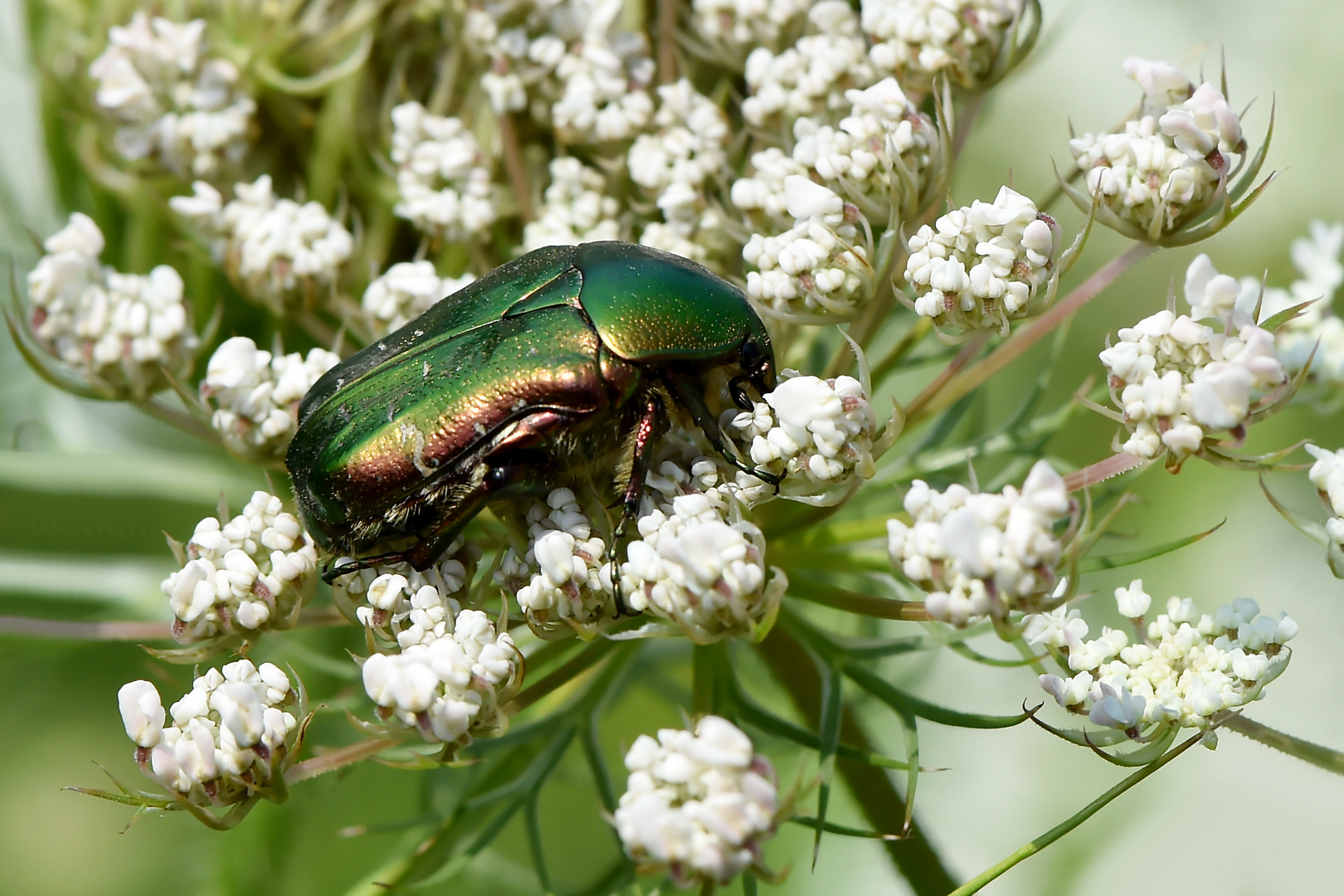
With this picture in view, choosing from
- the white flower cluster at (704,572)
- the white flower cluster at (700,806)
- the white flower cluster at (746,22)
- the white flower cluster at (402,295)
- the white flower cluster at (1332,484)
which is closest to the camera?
the white flower cluster at (700,806)

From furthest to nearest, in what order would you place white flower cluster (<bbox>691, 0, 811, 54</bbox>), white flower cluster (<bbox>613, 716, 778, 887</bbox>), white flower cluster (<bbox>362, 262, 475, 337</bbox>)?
1. white flower cluster (<bbox>691, 0, 811, 54</bbox>)
2. white flower cluster (<bbox>362, 262, 475, 337</bbox>)
3. white flower cluster (<bbox>613, 716, 778, 887</bbox>)

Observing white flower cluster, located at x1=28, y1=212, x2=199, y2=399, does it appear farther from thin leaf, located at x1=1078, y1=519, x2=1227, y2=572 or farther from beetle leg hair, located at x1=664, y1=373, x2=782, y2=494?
thin leaf, located at x1=1078, y1=519, x2=1227, y2=572

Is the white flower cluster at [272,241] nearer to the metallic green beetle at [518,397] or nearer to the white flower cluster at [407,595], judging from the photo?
the metallic green beetle at [518,397]

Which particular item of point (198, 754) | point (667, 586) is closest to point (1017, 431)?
point (667, 586)

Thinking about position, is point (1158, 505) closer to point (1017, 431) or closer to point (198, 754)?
point (1017, 431)

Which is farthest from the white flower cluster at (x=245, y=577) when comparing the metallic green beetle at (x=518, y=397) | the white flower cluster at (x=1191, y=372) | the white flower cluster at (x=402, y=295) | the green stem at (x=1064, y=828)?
the white flower cluster at (x=1191, y=372)

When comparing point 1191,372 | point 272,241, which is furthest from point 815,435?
point 272,241

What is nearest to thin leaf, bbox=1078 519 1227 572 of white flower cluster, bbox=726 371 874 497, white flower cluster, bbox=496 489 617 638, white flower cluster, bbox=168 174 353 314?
white flower cluster, bbox=726 371 874 497
